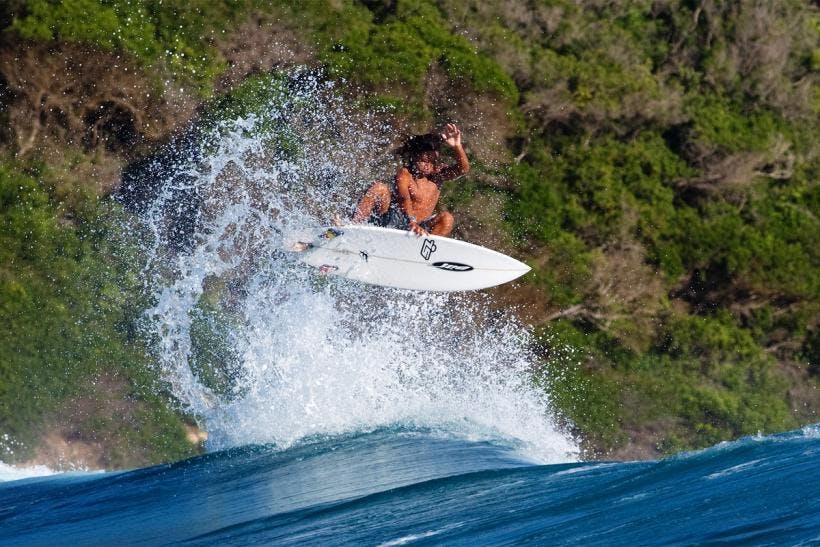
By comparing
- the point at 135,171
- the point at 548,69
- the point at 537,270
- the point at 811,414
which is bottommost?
the point at 811,414

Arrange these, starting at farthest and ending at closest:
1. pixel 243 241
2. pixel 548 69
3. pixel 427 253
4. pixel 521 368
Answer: pixel 548 69, pixel 521 368, pixel 243 241, pixel 427 253

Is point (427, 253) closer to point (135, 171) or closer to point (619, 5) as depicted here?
point (135, 171)

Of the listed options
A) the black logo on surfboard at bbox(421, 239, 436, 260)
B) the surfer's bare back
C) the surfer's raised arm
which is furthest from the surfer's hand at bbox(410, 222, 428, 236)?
the surfer's raised arm

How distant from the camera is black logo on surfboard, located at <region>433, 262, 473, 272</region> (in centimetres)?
977

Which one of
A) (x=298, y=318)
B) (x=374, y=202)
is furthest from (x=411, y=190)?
(x=298, y=318)

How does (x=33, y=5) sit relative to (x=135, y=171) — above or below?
above

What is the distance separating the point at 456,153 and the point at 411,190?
557mm

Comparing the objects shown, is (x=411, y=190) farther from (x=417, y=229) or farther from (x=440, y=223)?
(x=440, y=223)

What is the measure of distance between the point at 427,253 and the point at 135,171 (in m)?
5.41

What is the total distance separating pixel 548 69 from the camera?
51.1 ft

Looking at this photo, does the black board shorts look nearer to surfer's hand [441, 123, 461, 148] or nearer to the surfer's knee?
the surfer's knee

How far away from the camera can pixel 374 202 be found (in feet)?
30.5

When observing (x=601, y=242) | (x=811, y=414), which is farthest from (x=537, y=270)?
(x=811, y=414)

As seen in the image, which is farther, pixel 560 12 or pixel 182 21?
pixel 560 12
